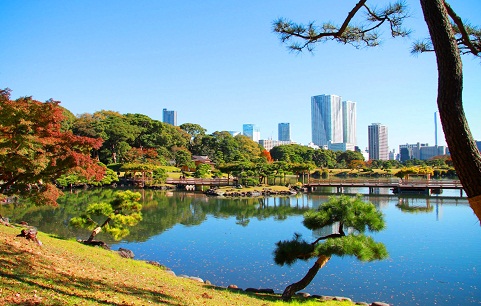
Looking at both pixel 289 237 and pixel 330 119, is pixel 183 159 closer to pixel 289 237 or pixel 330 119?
pixel 289 237

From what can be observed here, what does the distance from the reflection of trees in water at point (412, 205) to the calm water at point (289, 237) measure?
101mm

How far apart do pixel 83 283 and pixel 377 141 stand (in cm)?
13387

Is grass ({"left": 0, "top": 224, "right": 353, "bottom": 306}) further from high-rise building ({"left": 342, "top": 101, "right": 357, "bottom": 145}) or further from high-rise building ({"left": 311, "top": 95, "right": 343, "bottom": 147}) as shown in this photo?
high-rise building ({"left": 342, "top": 101, "right": 357, "bottom": 145})

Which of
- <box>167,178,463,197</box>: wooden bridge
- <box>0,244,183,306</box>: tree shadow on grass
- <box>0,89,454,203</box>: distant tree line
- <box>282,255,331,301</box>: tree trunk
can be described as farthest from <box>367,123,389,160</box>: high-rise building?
<box>0,244,183,306</box>: tree shadow on grass

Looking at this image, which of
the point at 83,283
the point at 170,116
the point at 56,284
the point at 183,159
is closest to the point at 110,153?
the point at 183,159

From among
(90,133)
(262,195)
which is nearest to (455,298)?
(262,195)

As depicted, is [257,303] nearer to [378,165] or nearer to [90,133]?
[90,133]

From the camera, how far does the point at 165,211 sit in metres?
19.7

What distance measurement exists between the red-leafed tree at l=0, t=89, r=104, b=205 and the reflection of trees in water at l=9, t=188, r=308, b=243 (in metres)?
3.23

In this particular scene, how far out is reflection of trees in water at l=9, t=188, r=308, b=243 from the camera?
14.0 metres

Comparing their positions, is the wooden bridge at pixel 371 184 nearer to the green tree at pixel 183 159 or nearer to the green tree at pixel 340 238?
the green tree at pixel 183 159

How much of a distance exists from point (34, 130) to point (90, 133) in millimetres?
32840

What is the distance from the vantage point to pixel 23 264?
4816mm

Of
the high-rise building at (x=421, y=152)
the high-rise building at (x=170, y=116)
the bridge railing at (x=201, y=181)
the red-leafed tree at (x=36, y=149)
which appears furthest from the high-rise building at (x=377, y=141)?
the red-leafed tree at (x=36, y=149)
